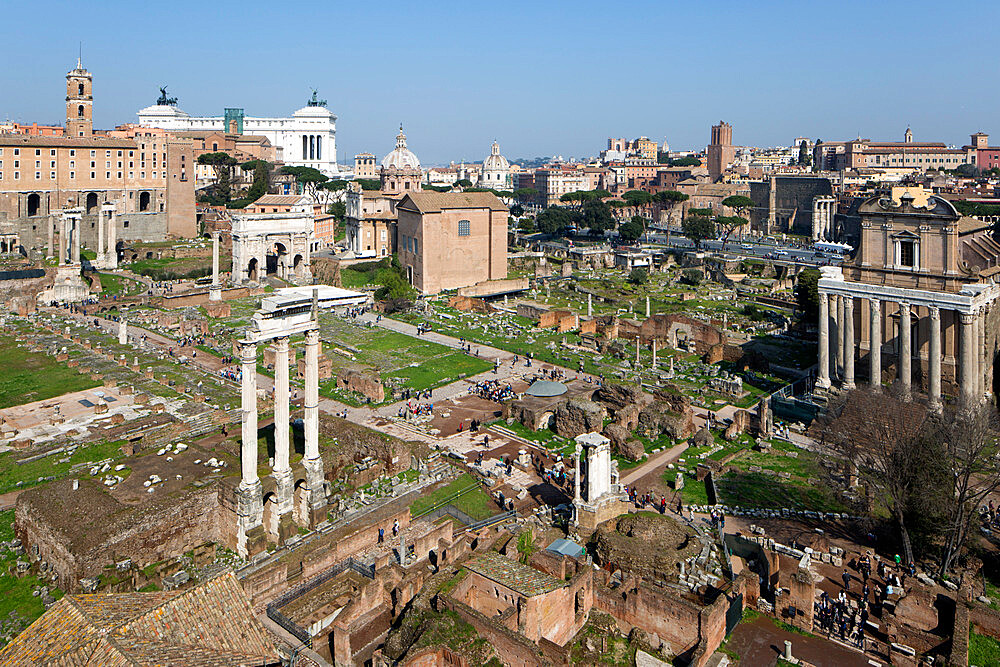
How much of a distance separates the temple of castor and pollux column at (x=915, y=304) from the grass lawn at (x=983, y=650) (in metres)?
12.3

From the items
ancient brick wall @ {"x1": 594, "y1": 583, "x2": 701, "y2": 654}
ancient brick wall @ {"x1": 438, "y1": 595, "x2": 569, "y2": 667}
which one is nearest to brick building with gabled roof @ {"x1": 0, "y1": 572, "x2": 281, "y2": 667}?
ancient brick wall @ {"x1": 438, "y1": 595, "x2": 569, "y2": 667}

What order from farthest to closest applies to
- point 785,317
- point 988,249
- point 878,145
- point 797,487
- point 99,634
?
1. point 878,145
2. point 785,317
3. point 988,249
4. point 797,487
5. point 99,634

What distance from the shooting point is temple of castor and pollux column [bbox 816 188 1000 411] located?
29.7 metres

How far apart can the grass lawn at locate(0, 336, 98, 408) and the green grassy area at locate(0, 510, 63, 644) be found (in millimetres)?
15684

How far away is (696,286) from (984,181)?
56745mm

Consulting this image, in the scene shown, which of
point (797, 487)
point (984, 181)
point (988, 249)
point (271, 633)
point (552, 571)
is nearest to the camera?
point (271, 633)

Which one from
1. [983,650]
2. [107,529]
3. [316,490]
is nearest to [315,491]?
[316,490]

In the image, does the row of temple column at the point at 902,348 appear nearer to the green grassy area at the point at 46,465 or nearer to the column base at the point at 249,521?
the column base at the point at 249,521

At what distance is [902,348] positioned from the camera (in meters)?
30.8

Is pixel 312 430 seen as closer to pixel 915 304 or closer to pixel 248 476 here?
pixel 248 476

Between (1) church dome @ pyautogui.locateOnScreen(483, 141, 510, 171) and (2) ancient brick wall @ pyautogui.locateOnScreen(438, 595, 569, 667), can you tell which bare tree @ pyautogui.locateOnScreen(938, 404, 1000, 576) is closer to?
(2) ancient brick wall @ pyautogui.locateOnScreen(438, 595, 569, 667)

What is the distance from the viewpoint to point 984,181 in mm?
100375

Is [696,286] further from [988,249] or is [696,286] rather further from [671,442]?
[671,442]

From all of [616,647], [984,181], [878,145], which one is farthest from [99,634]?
[878,145]
